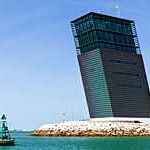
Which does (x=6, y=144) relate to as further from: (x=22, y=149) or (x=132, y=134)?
(x=132, y=134)

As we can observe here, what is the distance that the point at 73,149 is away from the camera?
346 ft

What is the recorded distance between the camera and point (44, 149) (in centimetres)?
10750

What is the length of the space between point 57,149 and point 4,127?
28630mm

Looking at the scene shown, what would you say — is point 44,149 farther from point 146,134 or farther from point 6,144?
point 146,134

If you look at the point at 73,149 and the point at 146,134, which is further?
the point at 146,134

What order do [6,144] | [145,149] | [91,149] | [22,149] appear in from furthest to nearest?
1. [6,144]
2. [22,149]
3. [91,149]
4. [145,149]

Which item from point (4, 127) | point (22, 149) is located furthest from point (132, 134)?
point (22, 149)

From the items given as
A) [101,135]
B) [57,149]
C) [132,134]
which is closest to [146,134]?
[132,134]

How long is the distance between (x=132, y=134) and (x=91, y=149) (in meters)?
97.8

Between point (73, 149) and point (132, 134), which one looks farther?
point (132, 134)

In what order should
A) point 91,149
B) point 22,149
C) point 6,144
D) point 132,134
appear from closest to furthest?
point 91,149
point 22,149
point 6,144
point 132,134

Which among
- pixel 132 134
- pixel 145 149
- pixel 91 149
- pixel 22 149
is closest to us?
pixel 145 149

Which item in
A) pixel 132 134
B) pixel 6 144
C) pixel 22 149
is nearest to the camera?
pixel 22 149

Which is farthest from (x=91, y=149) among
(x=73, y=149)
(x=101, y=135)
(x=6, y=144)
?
(x=101, y=135)
